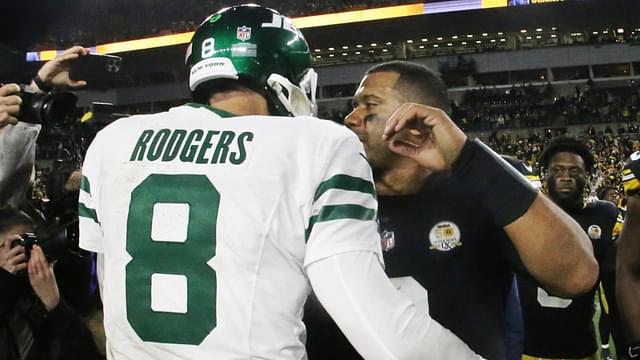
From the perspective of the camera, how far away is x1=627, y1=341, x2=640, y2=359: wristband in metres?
2.46

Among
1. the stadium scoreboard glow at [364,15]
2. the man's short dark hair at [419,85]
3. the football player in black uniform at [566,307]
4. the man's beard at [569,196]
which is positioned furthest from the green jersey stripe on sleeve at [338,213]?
the stadium scoreboard glow at [364,15]

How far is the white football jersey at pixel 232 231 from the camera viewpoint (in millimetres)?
1254

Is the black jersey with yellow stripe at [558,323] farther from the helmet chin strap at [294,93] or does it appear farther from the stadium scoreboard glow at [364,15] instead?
the stadium scoreboard glow at [364,15]

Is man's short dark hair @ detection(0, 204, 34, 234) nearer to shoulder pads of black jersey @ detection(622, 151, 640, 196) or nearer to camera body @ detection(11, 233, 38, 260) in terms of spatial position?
camera body @ detection(11, 233, 38, 260)

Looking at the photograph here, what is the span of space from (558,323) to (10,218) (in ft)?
9.80

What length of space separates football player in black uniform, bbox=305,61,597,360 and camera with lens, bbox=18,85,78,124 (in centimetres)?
100

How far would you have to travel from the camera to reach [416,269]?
1.81m

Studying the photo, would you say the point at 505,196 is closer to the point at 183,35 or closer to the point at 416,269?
the point at 416,269

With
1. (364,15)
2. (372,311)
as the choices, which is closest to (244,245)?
(372,311)

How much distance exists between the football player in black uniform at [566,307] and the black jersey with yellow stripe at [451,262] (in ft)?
6.12

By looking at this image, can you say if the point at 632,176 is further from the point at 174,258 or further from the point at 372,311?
the point at 174,258

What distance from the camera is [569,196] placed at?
12.9 feet

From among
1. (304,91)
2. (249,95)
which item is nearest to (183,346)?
(249,95)

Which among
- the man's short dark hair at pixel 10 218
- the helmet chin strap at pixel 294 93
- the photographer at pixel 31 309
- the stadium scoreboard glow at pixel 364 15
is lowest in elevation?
the photographer at pixel 31 309
